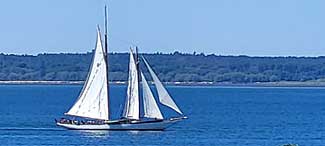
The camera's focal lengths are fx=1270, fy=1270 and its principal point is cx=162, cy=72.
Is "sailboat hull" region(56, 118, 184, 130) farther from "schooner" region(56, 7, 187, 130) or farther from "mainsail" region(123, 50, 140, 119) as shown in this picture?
"mainsail" region(123, 50, 140, 119)

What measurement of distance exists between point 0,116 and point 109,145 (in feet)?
136

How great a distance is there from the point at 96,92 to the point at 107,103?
1254mm

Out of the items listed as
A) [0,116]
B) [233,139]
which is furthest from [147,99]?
[0,116]

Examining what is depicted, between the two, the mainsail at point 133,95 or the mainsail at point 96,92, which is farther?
the mainsail at point 96,92

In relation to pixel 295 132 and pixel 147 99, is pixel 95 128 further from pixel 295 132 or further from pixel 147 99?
pixel 295 132

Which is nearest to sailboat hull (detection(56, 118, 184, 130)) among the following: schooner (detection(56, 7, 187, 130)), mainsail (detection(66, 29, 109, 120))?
schooner (detection(56, 7, 187, 130))

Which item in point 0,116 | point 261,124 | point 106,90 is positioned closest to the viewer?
point 106,90

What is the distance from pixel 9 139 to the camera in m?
90.2

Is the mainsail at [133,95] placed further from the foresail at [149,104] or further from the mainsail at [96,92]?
the mainsail at [96,92]

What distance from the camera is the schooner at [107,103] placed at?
95.0 metres

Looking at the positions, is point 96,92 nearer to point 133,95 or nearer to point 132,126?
point 133,95

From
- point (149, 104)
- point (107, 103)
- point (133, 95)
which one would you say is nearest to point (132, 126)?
point (149, 104)

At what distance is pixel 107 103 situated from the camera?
96938mm

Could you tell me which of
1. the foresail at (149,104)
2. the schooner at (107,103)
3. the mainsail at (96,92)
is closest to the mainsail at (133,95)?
the schooner at (107,103)
